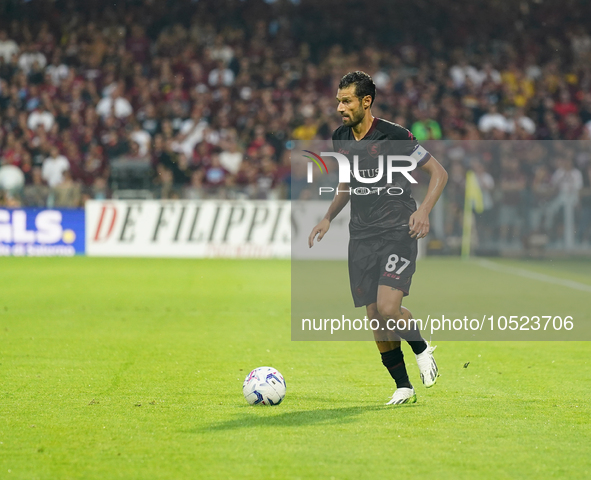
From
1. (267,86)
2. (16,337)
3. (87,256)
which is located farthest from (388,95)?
(16,337)

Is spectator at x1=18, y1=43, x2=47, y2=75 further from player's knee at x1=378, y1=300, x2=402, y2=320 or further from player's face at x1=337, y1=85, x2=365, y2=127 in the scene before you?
player's knee at x1=378, y1=300, x2=402, y2=320

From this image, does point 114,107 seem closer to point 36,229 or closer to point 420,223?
point 36,229

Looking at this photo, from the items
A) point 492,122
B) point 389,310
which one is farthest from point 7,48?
point 389,310

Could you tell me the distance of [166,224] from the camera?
2086 cm

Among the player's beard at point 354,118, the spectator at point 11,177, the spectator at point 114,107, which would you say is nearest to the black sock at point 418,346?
the player's beard at point 354,118

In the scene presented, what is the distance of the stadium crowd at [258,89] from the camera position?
70.4 feet

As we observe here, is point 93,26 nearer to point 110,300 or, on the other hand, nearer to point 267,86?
point 267,86

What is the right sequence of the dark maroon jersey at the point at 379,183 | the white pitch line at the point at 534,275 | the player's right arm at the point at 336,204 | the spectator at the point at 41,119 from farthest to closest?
1. the spectator at the point at 41,119
2. the white pitch line at the point at 534,275
3. the player's right arm at the point at 336,204
4. the dark maroon jersey at the point at 379,183

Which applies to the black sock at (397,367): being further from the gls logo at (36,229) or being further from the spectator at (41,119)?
the spectator at (41,119)

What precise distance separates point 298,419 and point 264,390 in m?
0.49

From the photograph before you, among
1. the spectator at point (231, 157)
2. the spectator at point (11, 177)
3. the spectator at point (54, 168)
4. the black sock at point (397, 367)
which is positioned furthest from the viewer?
the spectator at point (231, 157)

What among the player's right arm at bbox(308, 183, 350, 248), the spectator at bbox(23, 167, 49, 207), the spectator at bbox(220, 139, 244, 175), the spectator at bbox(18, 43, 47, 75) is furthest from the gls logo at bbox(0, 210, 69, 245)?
Result: the player's right arm at bbox(308, 183, 350, 248)

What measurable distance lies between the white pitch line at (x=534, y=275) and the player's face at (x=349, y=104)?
9.97m

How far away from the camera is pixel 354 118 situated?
588 centimetres
